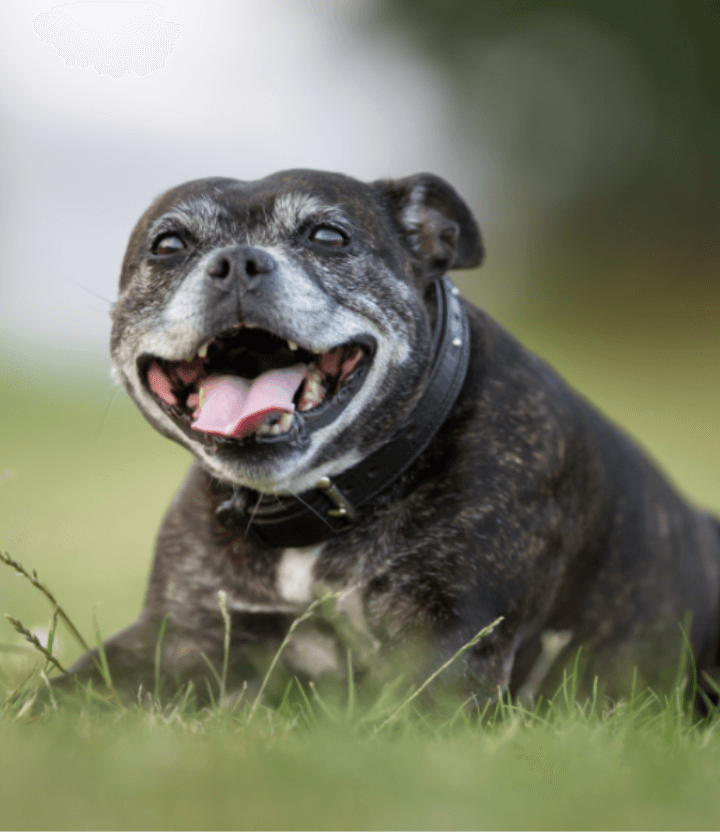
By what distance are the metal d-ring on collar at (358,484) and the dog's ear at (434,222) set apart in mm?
327

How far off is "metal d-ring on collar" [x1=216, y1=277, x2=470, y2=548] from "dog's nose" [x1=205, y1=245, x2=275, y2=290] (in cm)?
67

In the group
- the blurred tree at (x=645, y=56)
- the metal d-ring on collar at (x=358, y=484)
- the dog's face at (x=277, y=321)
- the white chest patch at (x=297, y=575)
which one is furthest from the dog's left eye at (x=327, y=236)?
the blurred tree at (x=645, y=56)

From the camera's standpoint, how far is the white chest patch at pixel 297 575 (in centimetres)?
316

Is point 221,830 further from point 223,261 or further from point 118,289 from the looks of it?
point 118,289

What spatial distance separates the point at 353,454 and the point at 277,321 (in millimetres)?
553

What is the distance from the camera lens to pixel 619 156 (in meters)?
28.9

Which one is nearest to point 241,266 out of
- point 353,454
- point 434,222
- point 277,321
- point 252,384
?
point 277,321

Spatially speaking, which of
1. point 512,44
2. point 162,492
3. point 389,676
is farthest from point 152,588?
point 512,44

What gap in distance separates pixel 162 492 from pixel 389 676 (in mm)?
6565

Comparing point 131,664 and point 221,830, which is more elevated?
point 221,830

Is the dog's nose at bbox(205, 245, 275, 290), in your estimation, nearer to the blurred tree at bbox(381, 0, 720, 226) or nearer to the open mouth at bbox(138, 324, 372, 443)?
the open mouth at bbox(138, 324, 372, 443)

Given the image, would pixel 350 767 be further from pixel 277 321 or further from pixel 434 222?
pixel 434 222

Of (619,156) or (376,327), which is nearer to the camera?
(376,327)

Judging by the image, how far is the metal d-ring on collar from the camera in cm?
308
